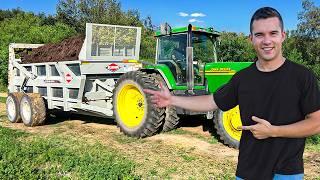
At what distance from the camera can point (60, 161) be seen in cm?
602

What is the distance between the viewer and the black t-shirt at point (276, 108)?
222cm

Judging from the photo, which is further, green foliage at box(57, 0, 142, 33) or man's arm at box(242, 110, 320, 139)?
green foliage at box(57, 0, 142, 33)

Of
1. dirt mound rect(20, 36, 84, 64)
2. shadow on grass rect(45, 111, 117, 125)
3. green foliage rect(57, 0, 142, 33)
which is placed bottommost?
shadow on grass rect(45, 111, 117, 125)

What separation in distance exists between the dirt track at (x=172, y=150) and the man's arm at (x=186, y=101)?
116 inches

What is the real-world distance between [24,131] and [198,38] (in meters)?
4.31

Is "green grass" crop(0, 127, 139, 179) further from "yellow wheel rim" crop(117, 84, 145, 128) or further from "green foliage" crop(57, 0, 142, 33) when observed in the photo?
"green foliage" crop(57, 0, 142, 33)

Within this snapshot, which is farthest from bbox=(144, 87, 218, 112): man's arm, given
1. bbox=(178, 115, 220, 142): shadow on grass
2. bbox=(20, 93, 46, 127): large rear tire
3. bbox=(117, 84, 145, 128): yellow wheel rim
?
bbox=(20, 93, 46, 127): large rear tire

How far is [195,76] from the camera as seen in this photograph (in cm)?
795

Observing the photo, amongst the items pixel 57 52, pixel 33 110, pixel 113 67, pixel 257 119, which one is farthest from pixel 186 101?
pixel 57 52

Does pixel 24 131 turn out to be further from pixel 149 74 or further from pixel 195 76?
pixel 195 76

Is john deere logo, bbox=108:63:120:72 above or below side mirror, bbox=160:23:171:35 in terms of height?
below

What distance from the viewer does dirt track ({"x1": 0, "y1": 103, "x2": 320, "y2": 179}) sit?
5.75m

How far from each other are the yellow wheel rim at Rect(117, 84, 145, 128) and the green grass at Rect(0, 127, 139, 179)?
1.06m

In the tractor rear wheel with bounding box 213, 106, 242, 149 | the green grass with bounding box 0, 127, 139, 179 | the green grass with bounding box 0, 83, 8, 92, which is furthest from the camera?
the green grass with bounding box 0, 83, 8, 92
